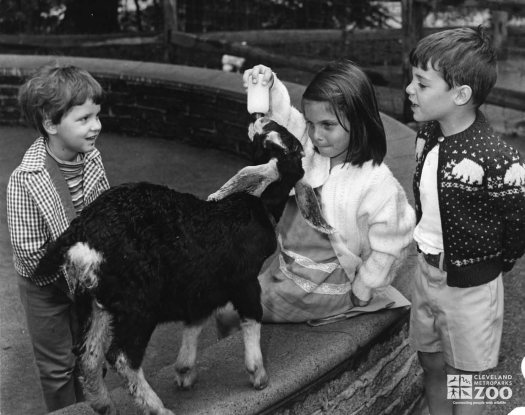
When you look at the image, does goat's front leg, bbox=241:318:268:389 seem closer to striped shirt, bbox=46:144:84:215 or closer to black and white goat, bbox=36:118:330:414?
black and white goat, bbox=36:118:330:414

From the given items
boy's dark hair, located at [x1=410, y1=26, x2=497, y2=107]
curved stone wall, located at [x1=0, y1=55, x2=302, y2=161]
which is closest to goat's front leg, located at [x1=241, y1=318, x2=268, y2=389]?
boy's dark hair, located at [x1=410, y1=26, x2=497, y2=107]

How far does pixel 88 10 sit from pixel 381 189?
9.38m

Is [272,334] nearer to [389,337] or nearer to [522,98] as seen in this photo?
[389,337]

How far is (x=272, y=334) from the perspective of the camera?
3.30 meters

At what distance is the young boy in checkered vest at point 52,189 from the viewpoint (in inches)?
123

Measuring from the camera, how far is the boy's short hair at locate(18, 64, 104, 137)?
3156 mm

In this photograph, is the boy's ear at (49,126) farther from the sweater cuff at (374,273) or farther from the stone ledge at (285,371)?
the sweater cuff at (374,273)

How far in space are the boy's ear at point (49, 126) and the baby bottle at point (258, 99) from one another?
2.43 feet

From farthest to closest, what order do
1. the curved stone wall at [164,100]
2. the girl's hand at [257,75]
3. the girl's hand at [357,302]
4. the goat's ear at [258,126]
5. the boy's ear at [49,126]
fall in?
1. the curved stone wall at [164,100]
2. the girl's hand at [357,302]
3. the girl's hand at [257,75]
4. the boy's ear at [49,126]
5. the goat's ear at [258,126]

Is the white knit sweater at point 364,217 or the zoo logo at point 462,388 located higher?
the white knit sweater at point 364,217

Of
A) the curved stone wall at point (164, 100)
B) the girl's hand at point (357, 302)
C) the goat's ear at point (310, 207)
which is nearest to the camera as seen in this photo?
the goat's ear at point (310, 207)

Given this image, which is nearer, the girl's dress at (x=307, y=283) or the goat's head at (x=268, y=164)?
the goat's head at (x=268, y=164)

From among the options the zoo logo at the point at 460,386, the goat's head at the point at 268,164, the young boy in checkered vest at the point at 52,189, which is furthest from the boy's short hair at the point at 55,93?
the zoo logo at the point at 460,386

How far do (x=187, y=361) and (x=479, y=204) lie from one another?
1.17 meters
